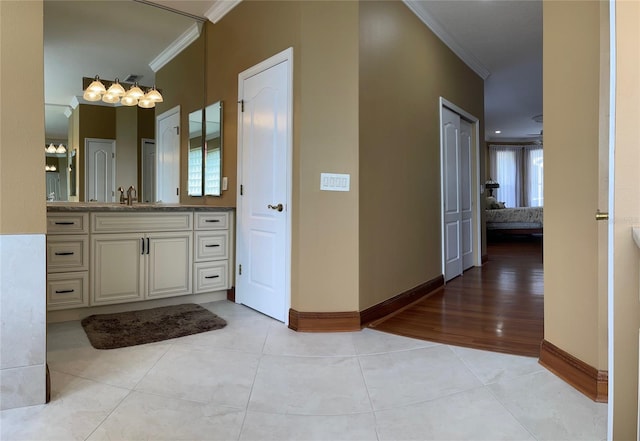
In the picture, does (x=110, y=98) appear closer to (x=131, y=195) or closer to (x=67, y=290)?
(x=131, y=195)

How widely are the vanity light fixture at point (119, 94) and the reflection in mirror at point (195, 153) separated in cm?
36

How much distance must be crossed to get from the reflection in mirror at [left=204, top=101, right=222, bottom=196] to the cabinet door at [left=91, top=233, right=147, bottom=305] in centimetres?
90

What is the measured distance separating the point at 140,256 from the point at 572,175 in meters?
3.00

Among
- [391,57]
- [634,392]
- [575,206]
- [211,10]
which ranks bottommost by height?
[634,392]

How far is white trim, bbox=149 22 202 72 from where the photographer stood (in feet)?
12.2

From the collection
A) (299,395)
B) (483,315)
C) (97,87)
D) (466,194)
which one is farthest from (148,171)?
(466,194)

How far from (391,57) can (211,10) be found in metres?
1.81

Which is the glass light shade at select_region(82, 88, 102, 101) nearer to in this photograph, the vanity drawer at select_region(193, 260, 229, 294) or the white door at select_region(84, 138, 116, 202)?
the white door at select_region(84, 138, 116, 202)

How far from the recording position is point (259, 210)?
124 inches

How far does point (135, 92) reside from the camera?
11.8 ft

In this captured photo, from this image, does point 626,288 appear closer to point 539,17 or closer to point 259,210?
point 259,210

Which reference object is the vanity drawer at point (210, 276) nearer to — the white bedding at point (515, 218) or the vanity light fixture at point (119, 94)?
the vanity light fixture at point (119, 94)

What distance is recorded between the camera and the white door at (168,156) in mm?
3814

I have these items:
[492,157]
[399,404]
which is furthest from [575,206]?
[492,157]
